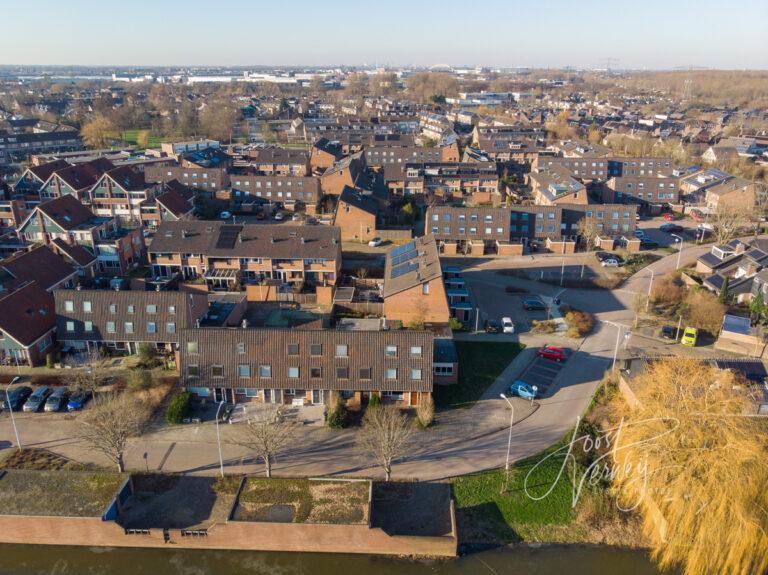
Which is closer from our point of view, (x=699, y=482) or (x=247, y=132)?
(x=699, y=482)

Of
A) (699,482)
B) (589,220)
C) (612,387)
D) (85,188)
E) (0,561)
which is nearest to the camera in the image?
(699,482)

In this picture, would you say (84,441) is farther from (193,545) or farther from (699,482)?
(699,482)

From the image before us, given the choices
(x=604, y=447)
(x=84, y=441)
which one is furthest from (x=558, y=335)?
(x=84, y=441)

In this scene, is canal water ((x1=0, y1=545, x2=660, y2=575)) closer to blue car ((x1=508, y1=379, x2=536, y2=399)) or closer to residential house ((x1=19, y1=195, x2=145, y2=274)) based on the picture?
blue car ((x1=508, y1=379, x2=536, y2=399))

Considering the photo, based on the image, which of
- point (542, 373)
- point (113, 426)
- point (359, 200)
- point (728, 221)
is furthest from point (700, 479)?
point (728, 221)

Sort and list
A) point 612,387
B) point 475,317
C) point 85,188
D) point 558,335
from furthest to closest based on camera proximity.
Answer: point 85,188, point 475,317, point 558,335, point 612,387

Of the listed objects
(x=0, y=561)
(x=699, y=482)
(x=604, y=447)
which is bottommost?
(x=0, y=561)

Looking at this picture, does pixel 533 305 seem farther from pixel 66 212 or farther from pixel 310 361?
pixel 66 212
